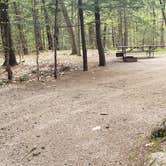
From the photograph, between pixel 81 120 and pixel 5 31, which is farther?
pixel 5 31

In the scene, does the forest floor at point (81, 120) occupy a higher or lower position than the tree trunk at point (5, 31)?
lower

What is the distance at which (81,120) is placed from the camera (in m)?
5.97

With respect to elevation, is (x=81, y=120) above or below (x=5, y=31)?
below

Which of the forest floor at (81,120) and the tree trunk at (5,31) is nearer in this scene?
the forest floor at (81,120)

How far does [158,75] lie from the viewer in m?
10.4

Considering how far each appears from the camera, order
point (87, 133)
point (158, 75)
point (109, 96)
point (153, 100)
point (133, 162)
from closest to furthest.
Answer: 1. point (133, 162)
2. point (87, 133)
3. point (153, 100)
4. point (109, 96)
5. point (158, 75)

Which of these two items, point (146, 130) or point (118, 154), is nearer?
point (118, 154)

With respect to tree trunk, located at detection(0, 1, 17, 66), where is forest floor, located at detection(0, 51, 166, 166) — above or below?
below

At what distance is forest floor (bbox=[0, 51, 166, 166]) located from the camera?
14.5ft

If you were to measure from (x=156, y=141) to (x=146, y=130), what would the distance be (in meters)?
0.83

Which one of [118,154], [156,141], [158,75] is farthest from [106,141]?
[158,75]

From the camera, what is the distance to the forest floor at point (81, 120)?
14.5 ft

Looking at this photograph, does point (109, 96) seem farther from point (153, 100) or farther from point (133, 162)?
point (133, 162)

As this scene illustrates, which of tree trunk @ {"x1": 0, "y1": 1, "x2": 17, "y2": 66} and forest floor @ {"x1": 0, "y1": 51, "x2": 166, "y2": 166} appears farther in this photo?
tree trunk @ {"x1": 0, "y1": 1, "x2": 17, "y2": 66}
